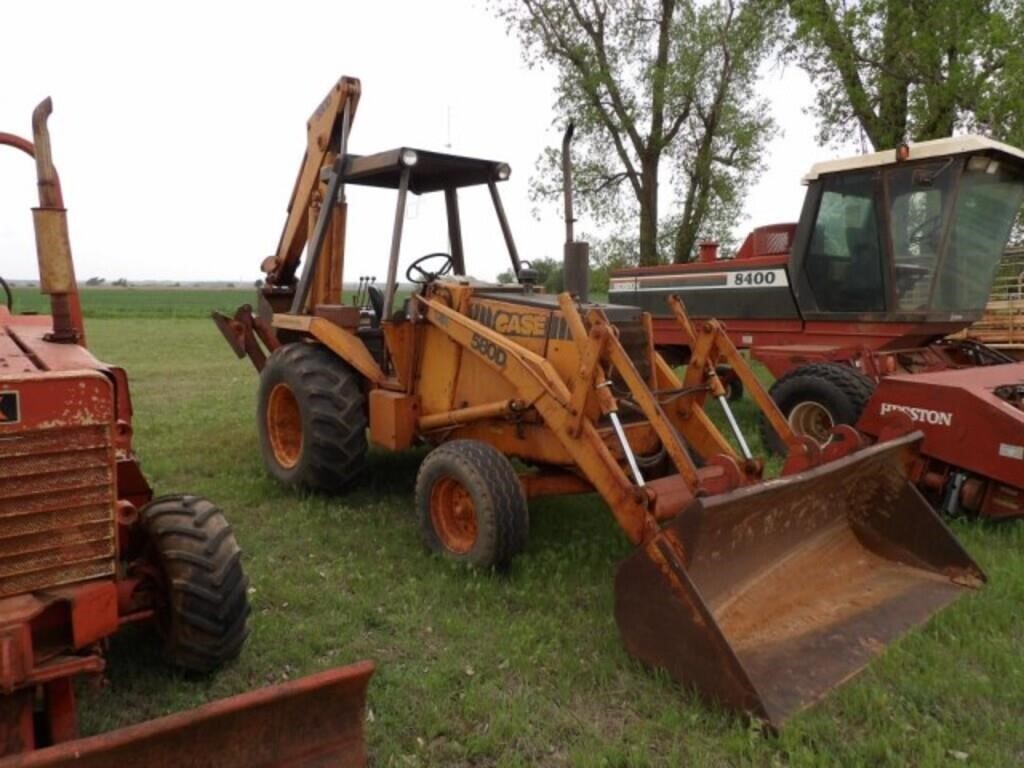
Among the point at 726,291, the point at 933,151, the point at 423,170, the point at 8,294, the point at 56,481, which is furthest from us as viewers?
the point at 726,291

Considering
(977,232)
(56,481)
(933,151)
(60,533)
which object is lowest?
(60,533)

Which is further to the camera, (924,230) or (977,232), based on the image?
(977,232)

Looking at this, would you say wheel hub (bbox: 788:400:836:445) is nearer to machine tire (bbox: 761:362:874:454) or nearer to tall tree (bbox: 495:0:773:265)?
machine tire (bbox: 761:362:874:454)

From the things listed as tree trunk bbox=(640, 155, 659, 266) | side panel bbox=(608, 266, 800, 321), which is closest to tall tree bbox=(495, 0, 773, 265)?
tree trunk bbox=(640, 155, 659, 266)

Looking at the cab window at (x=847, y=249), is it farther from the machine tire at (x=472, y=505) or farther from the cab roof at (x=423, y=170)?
the machine tire at (x=472, y=505)

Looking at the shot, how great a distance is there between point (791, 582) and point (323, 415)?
3.03 metres

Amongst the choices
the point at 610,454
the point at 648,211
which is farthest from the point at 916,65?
the point at 610,454

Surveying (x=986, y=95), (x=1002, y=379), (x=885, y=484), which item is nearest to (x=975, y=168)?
(x=1002, y=379)

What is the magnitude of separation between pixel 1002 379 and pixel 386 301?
4.10m

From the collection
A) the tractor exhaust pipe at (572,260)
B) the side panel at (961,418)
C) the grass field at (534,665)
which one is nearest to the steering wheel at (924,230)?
the side panel at (961,418)

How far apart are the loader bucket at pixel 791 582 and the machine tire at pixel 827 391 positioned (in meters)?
1.68

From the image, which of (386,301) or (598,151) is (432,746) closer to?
(386,301)

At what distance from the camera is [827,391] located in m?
6.41

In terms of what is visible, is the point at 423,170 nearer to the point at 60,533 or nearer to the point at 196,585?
the point at 196,585
